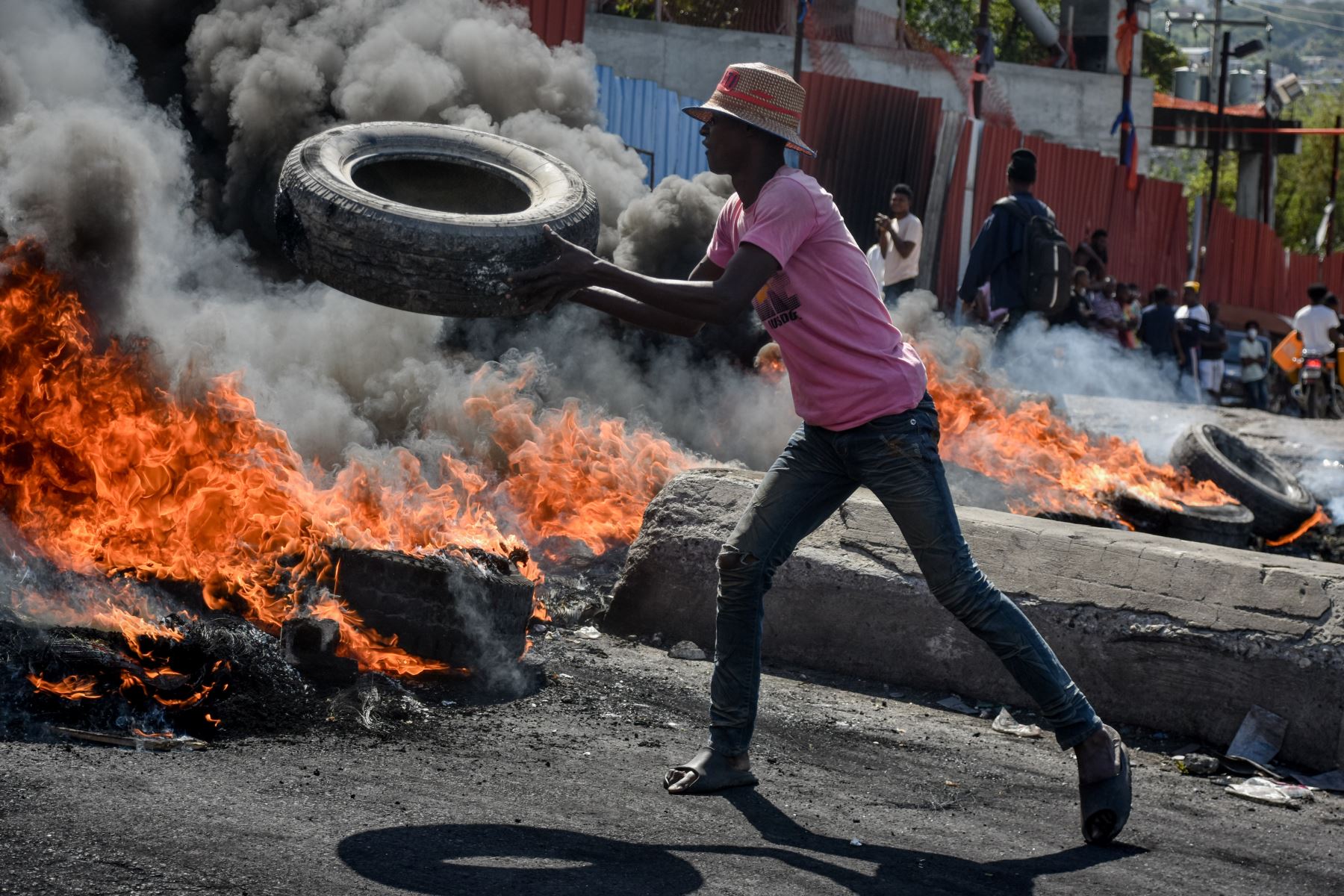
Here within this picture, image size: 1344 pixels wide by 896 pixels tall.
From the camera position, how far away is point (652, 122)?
14.1m

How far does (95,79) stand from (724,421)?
5464 mm

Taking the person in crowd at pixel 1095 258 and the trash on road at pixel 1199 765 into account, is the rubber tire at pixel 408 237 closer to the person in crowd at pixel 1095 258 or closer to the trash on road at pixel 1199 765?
the trash on road at pixel 1199 765

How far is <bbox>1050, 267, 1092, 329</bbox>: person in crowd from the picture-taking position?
12438mm

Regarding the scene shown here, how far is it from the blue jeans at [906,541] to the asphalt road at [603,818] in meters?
0.30

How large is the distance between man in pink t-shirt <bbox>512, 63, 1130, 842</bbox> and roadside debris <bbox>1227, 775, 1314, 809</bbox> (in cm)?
78

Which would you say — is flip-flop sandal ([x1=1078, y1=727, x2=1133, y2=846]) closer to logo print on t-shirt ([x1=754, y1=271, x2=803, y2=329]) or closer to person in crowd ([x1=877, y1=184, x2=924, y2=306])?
logo print on t-shirt ([x1=754, y1=271, x2=803, y2=329])

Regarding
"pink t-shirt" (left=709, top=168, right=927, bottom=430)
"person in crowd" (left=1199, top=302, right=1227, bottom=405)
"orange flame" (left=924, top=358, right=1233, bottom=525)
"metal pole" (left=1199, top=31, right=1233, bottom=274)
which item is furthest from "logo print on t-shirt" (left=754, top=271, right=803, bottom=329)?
"metal pole" (left=1199, top=31, right=1233, bottom=274)

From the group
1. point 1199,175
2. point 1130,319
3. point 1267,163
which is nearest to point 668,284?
point 1130,319

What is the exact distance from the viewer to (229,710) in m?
4.04

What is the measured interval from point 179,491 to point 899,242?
7.14 m

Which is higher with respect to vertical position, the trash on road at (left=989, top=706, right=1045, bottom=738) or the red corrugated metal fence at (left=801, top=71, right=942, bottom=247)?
the red corrugated metal fence at (left=801, top=71, right=942, bottom=247)

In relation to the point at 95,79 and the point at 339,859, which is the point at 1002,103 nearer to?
the point at 95,79

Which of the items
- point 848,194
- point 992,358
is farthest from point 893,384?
point 848,194

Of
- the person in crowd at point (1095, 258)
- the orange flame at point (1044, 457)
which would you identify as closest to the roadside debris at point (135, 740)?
the orange flame at point (1044, 457)
